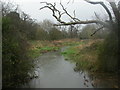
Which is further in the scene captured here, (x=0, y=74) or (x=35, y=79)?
(x=35, y=79)

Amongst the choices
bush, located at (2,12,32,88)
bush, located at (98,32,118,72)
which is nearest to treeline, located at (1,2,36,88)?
bush, located at (2,12,32,88)

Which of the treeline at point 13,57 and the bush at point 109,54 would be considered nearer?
the treeline at point 13,57

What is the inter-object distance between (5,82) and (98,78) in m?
4.91

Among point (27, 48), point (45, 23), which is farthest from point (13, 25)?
point (45, 23)

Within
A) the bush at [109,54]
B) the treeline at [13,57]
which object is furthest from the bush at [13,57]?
the bush at [109,54]

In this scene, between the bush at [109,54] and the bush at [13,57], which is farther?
the bush at [109,54]

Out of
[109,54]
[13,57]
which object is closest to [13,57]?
[13,57]

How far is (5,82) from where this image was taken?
28.3ft

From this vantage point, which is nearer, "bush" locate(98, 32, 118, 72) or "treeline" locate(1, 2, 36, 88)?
"treeline" locate(1, 2, 36, 88)

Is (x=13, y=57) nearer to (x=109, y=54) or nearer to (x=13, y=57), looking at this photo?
(x=13, y=57)

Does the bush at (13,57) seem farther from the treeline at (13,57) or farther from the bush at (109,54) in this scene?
the bush at (109,54)

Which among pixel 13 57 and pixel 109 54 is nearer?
pixel 13 57

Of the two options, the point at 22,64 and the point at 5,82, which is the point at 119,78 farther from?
the point at 5,82

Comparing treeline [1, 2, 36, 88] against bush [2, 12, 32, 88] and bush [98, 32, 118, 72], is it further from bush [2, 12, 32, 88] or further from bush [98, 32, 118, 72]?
bush [98, 32, 118, 72]
